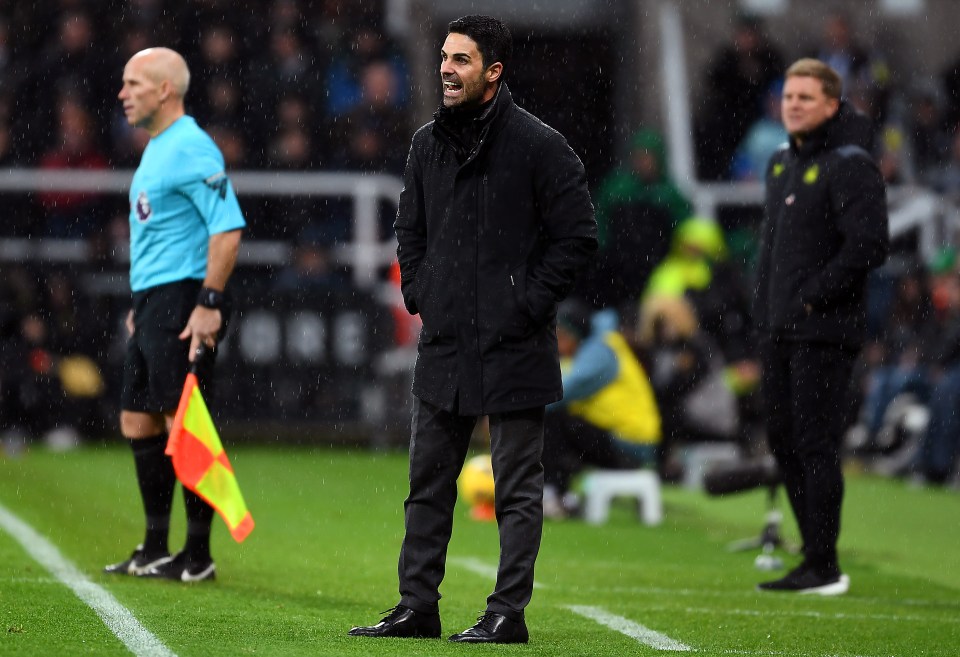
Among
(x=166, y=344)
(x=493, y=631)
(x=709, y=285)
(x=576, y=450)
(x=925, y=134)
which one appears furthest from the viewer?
(x=925, y=134)

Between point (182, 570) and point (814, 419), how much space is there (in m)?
2.99

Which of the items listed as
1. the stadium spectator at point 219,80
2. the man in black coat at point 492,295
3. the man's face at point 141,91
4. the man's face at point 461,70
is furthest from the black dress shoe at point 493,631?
the stadium spectator at point 219,80

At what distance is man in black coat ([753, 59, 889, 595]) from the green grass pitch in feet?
1.56

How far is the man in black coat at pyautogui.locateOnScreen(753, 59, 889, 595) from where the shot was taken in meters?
8.51

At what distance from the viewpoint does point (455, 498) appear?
6.57 m

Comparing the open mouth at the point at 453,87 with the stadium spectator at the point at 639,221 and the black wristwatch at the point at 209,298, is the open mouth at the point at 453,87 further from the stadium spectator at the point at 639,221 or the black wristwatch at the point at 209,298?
the stadium spectator at the point at 639,221

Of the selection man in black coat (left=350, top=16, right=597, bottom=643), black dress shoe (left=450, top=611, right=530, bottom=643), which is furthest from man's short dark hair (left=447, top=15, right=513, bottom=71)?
black dress shoe (left=450, top=611, right=530, bottom=643)

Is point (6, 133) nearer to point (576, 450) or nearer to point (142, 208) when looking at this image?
point (576, 450)

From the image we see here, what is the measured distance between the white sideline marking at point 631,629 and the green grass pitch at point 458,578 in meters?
0.01

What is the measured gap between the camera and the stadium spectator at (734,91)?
18500mm

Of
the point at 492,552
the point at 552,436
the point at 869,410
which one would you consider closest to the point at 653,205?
the point at 869,410

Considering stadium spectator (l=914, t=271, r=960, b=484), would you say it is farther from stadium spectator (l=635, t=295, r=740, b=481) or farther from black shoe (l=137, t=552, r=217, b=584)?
black shoe (l=137, t=552, r=217, b=584)

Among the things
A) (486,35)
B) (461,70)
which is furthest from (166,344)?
(486,35)

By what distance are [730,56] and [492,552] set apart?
9.60m
